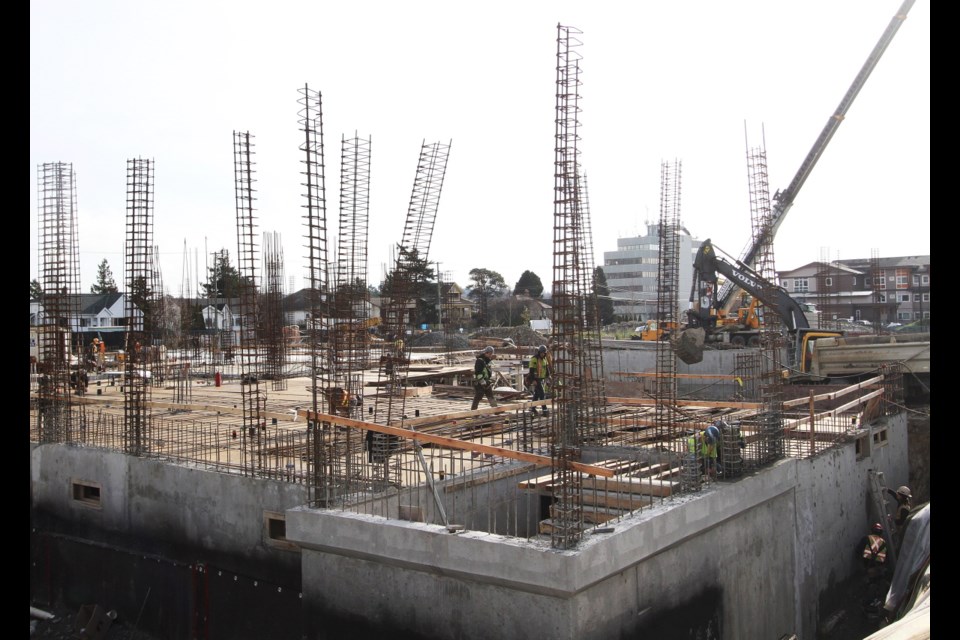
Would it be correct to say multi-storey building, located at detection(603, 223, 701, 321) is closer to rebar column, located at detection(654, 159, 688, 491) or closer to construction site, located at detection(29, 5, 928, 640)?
rebar column, located at detection(654, 159, 688, 491)

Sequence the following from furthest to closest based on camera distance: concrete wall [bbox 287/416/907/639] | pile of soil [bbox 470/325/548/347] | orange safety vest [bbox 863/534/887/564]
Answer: pile of soil [bbox 470/325/548/347], orange safety vest [bbox 863/534/887/564], concrete wall [bbox 287/416/907/639]

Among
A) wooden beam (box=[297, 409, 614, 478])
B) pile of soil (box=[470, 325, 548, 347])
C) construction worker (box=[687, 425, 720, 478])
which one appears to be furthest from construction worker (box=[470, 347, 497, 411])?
pile of soil (box=[470, 325, 548, 347])

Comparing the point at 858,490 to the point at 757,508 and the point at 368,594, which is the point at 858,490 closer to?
the point at 757,508

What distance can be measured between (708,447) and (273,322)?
1916 centimetres

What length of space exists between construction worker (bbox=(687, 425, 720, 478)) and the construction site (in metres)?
0.13

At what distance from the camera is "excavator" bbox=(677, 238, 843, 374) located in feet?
80.8

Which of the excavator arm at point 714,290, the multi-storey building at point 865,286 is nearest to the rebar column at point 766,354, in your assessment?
the excavator arm at point 714,290

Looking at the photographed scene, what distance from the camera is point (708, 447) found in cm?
1088

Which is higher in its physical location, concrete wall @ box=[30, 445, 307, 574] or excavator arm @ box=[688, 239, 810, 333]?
excavator arm @ box=[688, 239, 810, 333]

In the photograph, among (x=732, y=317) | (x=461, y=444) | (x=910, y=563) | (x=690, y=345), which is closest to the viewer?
(x=461, y=444)

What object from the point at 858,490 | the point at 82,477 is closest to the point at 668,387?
the point at 858,490

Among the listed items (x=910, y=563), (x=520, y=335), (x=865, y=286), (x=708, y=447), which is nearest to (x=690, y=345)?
(x=910, y=563)

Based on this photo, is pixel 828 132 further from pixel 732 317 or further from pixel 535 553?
pixel 535 553

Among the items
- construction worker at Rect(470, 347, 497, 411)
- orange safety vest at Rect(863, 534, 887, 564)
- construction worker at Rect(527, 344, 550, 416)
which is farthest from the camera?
construction worker at Rect(527, 344, 550, 416)
